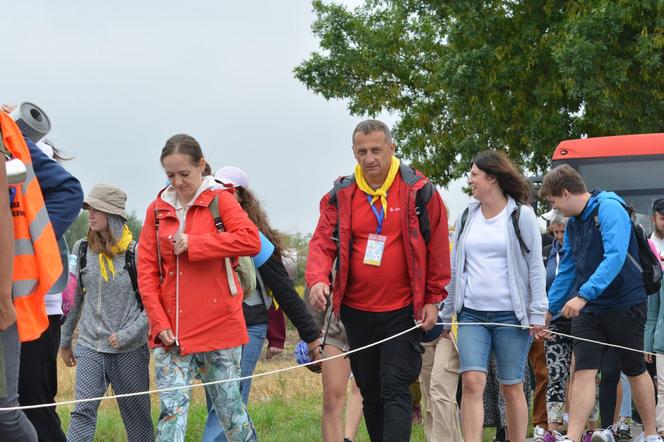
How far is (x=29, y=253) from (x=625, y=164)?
12.5 m

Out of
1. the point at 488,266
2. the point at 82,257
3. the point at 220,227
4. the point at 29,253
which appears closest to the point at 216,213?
the point at 220,227

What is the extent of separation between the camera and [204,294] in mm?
→ 6328

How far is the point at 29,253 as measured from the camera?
15.6 feet

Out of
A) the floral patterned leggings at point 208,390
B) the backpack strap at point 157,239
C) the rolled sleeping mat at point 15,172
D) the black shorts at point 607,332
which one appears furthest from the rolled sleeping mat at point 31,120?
the black shorts at point 607,332

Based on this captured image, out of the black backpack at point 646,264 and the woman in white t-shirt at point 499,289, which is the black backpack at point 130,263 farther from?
the black backpack at point 646,264

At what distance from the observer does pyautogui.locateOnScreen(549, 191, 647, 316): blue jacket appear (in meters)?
7.79

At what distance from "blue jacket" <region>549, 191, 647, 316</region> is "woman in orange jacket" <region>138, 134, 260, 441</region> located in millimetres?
2543

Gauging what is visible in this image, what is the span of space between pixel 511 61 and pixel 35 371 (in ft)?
61.4

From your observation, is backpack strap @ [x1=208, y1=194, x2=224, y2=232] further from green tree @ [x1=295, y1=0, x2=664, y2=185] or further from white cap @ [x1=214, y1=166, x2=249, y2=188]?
green tree @ [x1=295, y1=0, x2=664, y2=185]

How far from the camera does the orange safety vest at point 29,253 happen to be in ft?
15.4

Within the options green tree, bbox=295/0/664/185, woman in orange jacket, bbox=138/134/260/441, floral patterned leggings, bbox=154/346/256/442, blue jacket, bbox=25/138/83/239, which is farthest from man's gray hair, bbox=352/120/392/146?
green tree, bbox=295/0/664/185

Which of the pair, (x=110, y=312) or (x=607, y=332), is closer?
(x=110, y=312)

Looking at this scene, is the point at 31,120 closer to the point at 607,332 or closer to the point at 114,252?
the point at 114,252

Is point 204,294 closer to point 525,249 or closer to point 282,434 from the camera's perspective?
point 525,249
